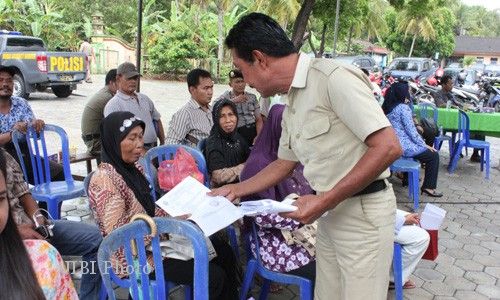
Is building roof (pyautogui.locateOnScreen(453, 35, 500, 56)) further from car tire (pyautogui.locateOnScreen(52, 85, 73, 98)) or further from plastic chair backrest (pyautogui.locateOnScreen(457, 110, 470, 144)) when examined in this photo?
plastic chair backrest (pyautogui.locateOnScreen(457, 110, 470, 144))

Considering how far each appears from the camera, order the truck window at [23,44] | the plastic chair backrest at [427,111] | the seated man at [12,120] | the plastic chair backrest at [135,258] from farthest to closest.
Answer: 1. the truck window at [23,44]
2. the plastic chair backrest at [427,111]
3. the seated man at [12,120]
4. the plastic chair backrest at [135,258]

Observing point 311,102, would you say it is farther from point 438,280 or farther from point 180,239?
point 438,280

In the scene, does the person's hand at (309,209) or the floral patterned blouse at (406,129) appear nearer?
the person's hand at (309,209)

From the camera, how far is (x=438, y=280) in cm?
340

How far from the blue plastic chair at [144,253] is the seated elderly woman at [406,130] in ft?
11.9

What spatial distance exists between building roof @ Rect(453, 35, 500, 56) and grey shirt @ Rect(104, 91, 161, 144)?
47.5 metres

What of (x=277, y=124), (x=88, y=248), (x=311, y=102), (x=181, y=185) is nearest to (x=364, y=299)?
(x=311, y=102)

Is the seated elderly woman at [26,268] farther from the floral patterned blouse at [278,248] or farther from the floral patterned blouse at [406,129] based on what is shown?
the floral patterned blouse at [406,129]

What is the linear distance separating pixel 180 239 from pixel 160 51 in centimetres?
1775

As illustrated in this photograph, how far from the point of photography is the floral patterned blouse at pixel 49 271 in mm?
1331

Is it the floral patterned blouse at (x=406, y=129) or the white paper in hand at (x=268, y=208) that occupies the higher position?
the white paper in hand at (x=268, y=208)

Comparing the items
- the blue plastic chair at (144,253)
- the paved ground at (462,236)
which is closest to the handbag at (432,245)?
the paved ground at (462,236)

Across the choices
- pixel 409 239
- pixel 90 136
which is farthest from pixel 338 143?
pixel 90 136

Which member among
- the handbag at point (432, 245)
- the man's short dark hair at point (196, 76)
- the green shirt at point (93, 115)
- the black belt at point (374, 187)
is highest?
the man's short dark hair at point (196, 76)
